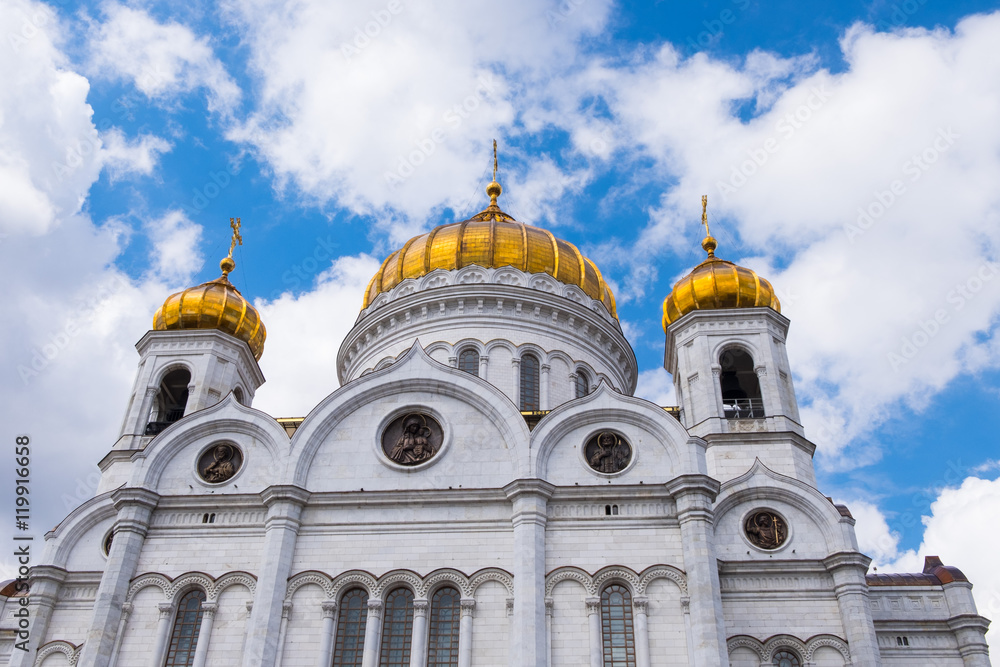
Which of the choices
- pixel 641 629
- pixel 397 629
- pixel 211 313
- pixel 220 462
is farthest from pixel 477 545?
pixel 211 313

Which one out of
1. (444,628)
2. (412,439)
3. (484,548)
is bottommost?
(444,628)

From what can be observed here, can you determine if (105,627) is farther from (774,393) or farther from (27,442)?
(774,393)

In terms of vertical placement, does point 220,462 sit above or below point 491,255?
below

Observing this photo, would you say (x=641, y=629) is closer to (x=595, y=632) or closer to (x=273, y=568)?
(x=595, y=632)

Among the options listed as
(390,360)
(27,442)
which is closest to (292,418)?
(390,360)

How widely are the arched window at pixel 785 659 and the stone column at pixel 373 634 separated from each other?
7.93 m

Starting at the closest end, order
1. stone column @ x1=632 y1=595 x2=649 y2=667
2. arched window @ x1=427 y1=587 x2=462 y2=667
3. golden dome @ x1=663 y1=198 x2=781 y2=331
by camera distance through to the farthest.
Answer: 1. stone column @ x1=632 y1=595 x2=649 y2=667
2. arched window @ x1=427 y1=587 x2=462 y2=667
3. golden dome @ x1=663 y1=198 x2=781 y2=331

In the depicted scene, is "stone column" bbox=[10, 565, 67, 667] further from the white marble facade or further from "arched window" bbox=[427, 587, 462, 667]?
"arched window" bbox=[427, 587, 462, 667]

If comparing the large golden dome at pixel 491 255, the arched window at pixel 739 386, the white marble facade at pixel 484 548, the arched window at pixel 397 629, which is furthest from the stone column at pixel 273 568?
the arched window at pixel 739 386

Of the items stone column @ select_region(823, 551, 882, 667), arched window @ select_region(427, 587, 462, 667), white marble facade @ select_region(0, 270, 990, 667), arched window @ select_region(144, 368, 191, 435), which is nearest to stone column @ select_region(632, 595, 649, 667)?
white marble facade @ select_region(0, 270, 990, 667)

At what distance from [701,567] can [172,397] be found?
15.4 m

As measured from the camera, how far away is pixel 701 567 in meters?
16.3

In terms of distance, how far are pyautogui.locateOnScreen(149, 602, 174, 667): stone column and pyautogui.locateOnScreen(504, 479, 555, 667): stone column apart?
6874 millimetres

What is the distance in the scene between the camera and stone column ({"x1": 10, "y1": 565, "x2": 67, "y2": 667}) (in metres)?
18.4
